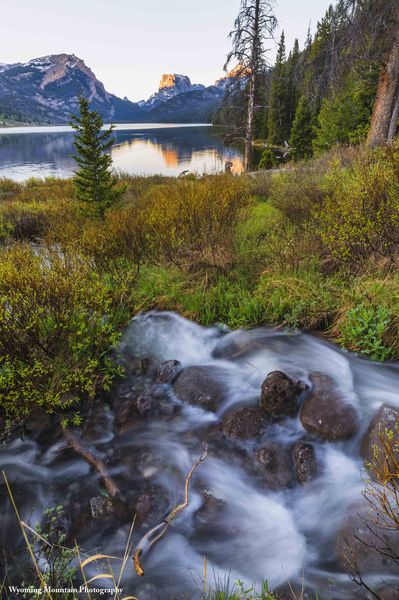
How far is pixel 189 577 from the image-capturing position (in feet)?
8.30

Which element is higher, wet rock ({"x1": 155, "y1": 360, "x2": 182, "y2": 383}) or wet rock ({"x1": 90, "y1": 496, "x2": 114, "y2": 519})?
wet rock ({"x1": 155, "y1": 360, "x2": 182, "y2": 383})

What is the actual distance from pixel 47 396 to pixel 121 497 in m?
1.30

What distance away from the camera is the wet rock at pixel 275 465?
3.04m

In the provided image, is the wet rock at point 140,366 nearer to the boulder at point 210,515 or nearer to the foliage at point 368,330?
the boulder at point 210,515

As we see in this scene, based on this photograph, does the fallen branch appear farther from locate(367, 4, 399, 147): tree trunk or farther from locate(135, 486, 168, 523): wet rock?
locate(367, 4, 399, 147): tree trunk

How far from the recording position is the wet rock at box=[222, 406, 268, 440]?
3420 millimetres

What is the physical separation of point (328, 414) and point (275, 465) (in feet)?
2.41

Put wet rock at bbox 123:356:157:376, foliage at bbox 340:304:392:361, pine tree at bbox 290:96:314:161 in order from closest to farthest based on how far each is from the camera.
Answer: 1. foliage at bbox 340:304:392:361
2. wet rock at bbox 123:356:157:376
3. pine tree at bbox 290:96:314:161

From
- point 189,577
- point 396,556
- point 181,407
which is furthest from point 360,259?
point 189,577

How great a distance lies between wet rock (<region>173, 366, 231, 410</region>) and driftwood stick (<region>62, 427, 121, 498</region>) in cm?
117

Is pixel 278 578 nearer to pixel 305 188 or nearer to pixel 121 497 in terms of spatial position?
pixel 121 497

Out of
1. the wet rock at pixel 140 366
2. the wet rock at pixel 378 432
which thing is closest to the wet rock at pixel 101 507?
the wet rock at pixel 140 366

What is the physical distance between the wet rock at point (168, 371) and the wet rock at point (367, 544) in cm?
242

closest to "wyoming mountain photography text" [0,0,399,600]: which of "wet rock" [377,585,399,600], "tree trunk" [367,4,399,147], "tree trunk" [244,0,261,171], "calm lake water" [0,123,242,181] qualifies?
"wet rock" [377,585,399,600]
